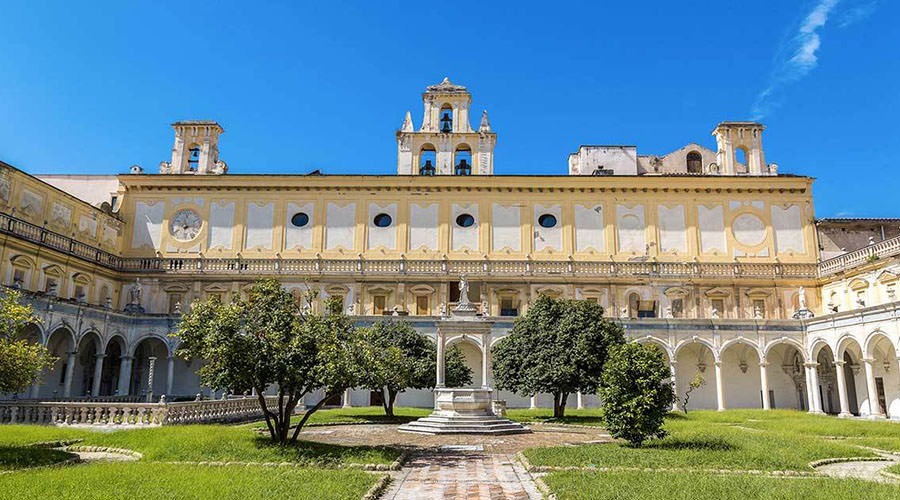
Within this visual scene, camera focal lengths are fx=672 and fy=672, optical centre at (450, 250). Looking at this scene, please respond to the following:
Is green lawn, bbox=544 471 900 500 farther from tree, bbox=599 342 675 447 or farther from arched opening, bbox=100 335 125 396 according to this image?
arched opening, bbox=100 335 125 396

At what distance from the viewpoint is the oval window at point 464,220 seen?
43.5 meters

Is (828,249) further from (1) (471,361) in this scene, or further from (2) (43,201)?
(2) (43,201)

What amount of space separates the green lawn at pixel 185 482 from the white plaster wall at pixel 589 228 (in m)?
33.1

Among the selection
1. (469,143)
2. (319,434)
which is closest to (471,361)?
(469,143)

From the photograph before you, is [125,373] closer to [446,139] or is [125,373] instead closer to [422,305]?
[422,305]

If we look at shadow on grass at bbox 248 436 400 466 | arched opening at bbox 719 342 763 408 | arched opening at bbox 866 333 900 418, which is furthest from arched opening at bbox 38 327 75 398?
arched opening at bbox 866 333 900 418

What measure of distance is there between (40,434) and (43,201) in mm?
23710

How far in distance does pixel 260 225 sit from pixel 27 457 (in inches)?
1251

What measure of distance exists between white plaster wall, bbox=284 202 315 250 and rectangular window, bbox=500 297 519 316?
12846 mm

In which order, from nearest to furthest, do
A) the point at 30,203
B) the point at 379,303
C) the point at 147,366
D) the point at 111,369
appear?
1. the point at 30,203
2. the point at 111,369
3. the point at 147,366
4. the point at 379,303

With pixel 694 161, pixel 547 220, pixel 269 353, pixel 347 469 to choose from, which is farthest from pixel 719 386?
pixel 347 469

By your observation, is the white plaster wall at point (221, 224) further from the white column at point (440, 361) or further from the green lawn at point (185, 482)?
the green lawn at point (185, 482)

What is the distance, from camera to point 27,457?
1248 cm

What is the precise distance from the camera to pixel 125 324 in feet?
121
